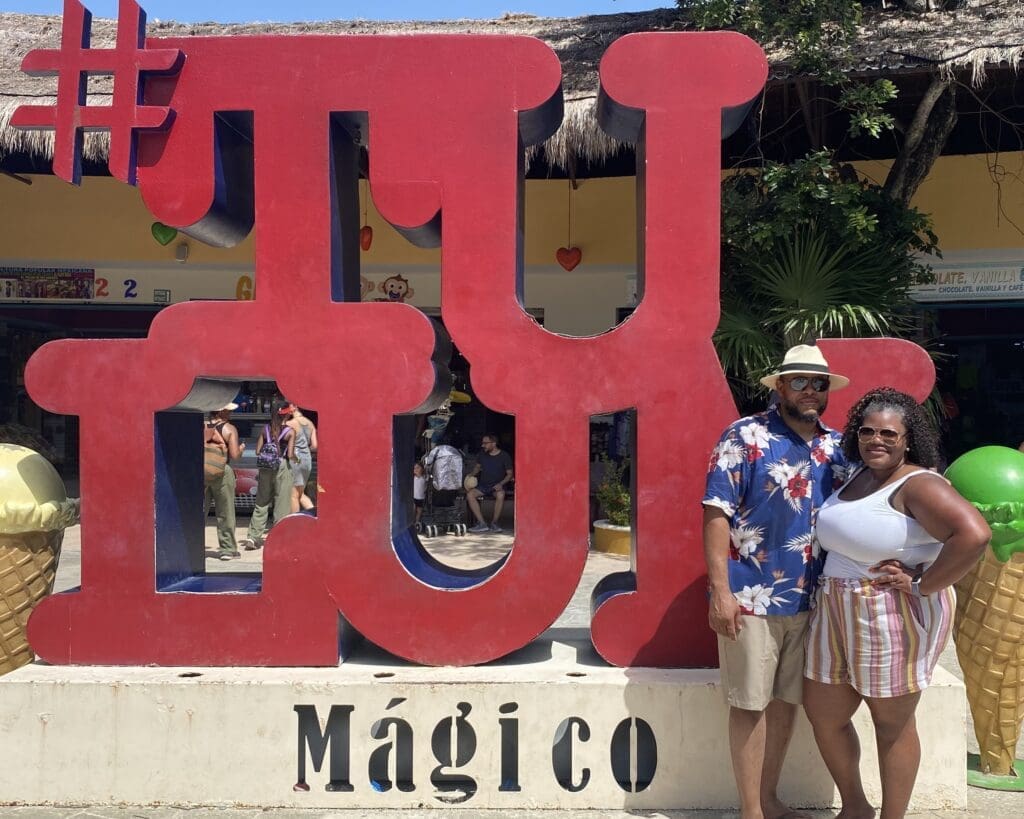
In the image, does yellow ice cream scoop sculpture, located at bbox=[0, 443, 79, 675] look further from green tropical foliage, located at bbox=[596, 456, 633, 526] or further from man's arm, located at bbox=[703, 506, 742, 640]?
green tropical foliage, located at bbox=[596, 456, 633, 526]

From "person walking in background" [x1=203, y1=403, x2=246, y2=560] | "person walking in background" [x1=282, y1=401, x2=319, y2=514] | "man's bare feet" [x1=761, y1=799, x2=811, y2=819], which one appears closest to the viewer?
"man's bare feet" [x1=761, y1=799, x2=811, y2=819]

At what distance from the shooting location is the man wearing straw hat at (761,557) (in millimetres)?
3303

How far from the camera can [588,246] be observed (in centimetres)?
1188

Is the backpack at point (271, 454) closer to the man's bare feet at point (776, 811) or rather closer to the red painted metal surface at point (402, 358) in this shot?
the red painted metal surface at point (402, 358)

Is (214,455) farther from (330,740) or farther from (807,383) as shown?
(807,383)

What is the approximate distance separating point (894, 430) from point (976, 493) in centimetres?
92

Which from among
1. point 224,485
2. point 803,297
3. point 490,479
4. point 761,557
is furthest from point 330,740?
point 490,479

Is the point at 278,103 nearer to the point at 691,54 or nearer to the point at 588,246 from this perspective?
the point at 691,54

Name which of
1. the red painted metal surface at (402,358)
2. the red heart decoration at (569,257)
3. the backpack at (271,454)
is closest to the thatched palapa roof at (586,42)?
the red heart decoration at (569,257)

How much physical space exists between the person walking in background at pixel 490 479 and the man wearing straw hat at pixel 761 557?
25.7 ft

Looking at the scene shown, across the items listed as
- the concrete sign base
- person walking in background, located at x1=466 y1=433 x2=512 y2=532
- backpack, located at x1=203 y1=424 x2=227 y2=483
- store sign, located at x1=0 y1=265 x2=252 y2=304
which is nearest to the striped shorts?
the concrete sign base

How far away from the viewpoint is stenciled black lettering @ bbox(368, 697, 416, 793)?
12.0 ft

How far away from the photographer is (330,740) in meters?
3.67

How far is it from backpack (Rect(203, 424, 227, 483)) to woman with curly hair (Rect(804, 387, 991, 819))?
21.3 ft
